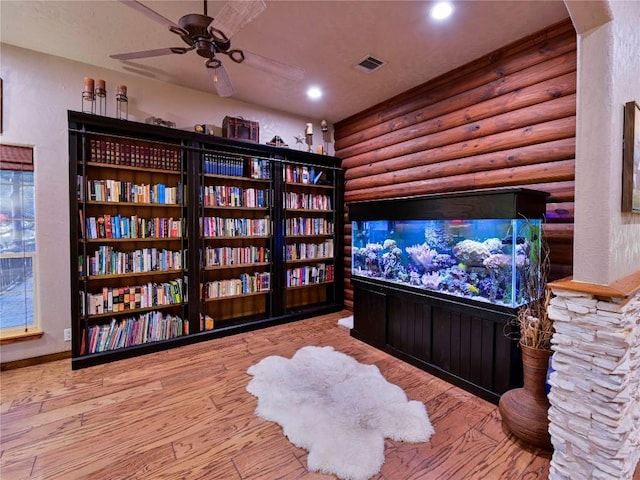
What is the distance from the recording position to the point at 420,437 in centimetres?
184

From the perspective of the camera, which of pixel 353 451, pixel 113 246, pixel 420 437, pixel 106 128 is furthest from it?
pixel 113 246

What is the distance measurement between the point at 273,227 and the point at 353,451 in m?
2.70

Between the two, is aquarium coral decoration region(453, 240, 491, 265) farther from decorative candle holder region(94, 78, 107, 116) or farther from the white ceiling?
decorative candle holder region(94, 78, 107, 116)

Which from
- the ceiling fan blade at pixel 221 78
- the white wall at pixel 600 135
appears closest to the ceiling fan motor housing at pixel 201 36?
the ceiling fan blade at pixel 221 78

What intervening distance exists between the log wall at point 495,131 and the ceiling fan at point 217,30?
1784mm

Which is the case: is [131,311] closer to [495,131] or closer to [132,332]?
[132,332]

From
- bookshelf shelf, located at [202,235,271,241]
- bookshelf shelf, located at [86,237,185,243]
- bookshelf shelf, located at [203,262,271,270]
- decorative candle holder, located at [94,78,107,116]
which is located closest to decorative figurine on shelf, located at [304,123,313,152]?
bookshelf shelf, located at [202,235,271,241]

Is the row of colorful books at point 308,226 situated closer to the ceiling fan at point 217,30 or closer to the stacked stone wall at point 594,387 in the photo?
the ceiling fan at point 217,30

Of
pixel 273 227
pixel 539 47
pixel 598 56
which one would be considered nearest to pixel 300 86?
pixel 273 227

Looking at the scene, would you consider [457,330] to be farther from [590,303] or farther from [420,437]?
[590,303]

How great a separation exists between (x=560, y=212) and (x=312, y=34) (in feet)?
7.99

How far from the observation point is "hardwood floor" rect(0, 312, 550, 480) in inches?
63.7

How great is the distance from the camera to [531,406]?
1.82 meters

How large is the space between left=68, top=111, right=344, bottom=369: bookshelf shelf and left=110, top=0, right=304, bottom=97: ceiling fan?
49.8 inches
